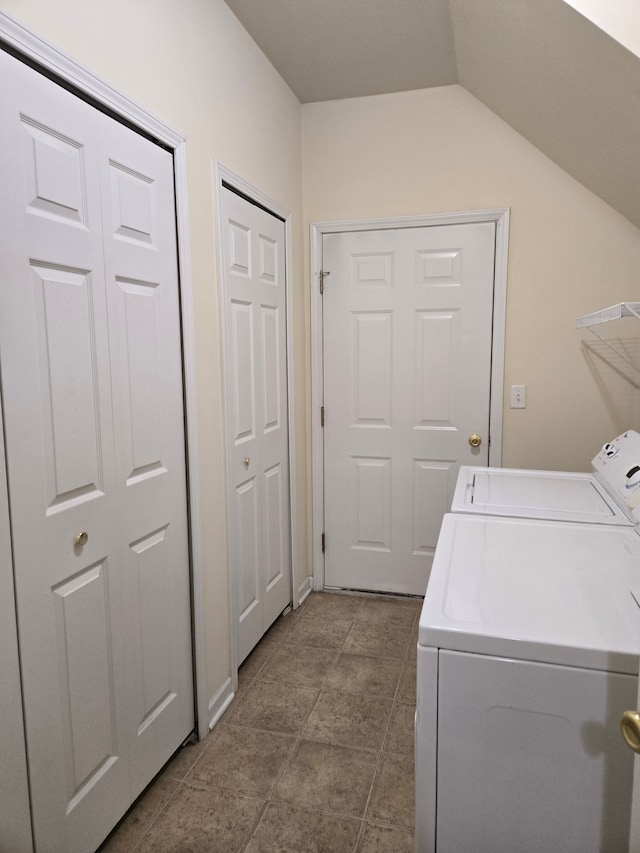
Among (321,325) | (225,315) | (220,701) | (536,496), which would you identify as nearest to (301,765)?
(220,701)

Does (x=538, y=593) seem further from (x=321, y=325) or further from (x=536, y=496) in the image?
(x=321, y=325)

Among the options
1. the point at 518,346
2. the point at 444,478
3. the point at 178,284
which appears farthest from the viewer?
the point at 444,478

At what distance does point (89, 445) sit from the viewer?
4.63 feet

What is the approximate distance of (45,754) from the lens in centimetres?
129

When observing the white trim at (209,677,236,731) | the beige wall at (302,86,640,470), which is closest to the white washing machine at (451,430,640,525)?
the beige wall at (302,86,640,470)

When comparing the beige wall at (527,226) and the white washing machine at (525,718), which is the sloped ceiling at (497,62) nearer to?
the beige wall at (527,226)

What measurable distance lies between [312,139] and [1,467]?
242 centimetres

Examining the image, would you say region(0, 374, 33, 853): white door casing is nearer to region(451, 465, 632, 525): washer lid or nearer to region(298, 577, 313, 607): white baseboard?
region(451, 465, 632, 525): washer lid

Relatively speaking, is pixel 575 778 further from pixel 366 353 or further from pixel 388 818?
pixel 366 353

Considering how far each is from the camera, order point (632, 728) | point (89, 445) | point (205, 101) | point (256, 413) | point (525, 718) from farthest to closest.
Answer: point (256, 413) < point (205, 101) < point (89, 445) < point (525, 718) < point (632, 728)

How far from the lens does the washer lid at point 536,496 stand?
1.74 metres

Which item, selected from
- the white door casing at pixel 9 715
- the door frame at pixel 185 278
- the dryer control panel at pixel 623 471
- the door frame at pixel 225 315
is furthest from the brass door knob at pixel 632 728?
the door frame at pixel 225 315

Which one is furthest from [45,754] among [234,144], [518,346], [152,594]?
[518,346]

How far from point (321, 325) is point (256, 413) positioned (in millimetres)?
788
